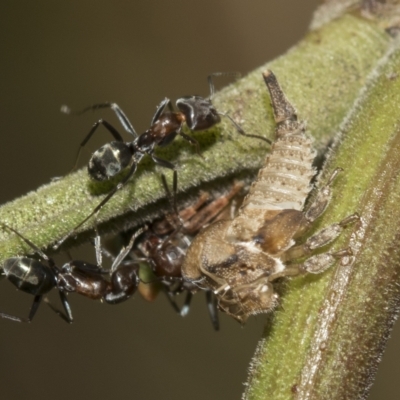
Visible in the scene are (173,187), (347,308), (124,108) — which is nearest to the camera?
(347,308)

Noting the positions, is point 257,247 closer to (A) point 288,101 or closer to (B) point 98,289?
(A) point 288,101

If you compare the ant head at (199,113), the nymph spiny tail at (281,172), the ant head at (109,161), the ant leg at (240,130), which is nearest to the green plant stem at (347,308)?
the nymph spiny tail at (281,172)

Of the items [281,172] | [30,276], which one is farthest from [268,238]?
[30,276]

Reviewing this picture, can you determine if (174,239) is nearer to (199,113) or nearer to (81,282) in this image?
(199,113)

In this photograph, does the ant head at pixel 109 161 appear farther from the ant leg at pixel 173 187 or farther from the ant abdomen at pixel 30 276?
the ant abdomen at pixel 30 276

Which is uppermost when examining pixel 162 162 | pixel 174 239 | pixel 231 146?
pixel 162 162
